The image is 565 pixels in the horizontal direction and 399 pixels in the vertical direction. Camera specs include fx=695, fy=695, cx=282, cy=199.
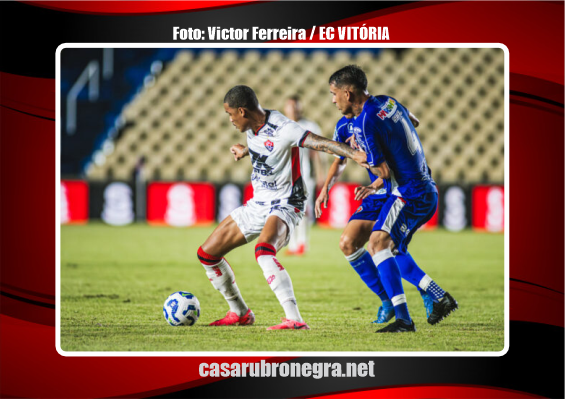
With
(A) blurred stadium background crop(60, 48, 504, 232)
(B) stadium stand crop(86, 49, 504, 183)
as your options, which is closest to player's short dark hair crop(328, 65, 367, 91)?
(A) blurred stadium background crop(60, 48, 504, 232)

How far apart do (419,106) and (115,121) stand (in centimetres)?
861

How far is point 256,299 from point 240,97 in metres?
2.41

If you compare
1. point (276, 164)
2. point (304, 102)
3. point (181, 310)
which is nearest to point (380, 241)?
point (276, 164)

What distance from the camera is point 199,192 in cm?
1516

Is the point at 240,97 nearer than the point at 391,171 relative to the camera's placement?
Yes

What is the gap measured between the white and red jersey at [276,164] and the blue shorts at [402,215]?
653 millimetres

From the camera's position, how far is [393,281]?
524 centimetres

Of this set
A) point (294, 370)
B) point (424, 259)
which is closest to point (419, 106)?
point (424, 259)

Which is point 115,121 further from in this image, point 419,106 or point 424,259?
point 424,259

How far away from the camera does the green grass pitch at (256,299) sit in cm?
484

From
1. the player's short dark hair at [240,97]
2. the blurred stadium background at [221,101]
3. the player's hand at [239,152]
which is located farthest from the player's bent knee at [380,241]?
the blurred stadium background at [221,101]

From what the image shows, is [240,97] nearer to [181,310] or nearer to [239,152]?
[239,152]

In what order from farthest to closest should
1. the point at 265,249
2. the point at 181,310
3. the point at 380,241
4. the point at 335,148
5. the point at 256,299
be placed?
1. the point at 256,299
2. the point at 181,310
3. the point at 380,241
4. the point at 265,249
5. the point at 335,148

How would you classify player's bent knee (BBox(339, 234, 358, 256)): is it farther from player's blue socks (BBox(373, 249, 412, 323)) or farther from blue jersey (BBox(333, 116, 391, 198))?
blue jersey (BBox(333, 116, 391, 198))
